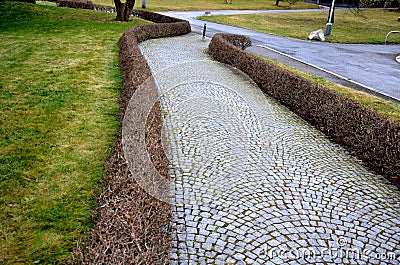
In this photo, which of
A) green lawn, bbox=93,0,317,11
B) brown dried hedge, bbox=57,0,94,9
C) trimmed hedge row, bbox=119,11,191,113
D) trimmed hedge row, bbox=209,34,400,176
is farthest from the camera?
green lawn, bbox=93,0,317,11

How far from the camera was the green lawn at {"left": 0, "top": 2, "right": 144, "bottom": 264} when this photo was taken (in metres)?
4.76

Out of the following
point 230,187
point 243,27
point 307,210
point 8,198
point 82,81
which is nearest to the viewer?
point 8,198

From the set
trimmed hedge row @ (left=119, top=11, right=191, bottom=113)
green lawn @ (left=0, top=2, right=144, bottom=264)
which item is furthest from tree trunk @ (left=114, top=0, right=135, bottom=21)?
green lawn @ (left=0, top=2, right=144, bottom=264)

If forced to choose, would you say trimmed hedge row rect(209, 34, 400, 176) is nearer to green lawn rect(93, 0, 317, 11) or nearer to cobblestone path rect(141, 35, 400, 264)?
cobblestone path rect(141, 35, 400, 264)

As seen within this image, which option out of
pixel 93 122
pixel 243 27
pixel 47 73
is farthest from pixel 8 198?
pixel 243 27

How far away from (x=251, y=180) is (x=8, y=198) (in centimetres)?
402

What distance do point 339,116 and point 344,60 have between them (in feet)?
38.9

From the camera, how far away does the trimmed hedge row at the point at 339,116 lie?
7.33 metres

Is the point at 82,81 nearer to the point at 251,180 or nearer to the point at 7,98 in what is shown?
the point at 7,98

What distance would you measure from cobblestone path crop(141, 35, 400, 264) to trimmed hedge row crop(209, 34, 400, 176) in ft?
1.02

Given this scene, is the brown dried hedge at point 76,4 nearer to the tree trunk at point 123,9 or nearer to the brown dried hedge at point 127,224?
the tree trunk at point 123,9

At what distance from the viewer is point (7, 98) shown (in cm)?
957

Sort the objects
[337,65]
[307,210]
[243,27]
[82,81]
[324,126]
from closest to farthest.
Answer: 1. [307,210]
2. [324,126]
3. [82,81]
4. [337,65]
5. [243,27]

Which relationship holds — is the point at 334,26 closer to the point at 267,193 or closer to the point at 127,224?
the point at 267,193
